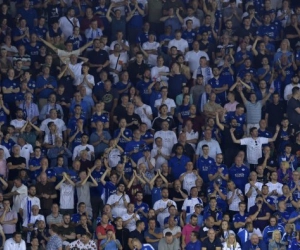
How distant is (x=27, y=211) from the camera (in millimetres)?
35562

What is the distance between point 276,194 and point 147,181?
3161mm

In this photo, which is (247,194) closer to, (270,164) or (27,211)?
(270,164)

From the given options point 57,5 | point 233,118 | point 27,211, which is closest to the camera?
point 27,211

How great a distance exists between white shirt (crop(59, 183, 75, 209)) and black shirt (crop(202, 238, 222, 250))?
3563 millimetres

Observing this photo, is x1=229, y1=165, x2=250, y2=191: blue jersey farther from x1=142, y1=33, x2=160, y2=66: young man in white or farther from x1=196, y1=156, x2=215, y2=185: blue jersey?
x1=142, y1=33, x2=160, y2=66: young man in white

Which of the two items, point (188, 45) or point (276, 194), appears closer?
point (276, 194)

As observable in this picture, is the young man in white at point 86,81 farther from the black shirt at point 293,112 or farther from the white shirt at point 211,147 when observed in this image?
the black shirt at point 293,112

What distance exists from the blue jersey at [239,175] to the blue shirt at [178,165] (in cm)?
114

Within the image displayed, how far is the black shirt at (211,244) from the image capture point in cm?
3469

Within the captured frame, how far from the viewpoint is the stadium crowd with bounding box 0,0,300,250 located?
35.4 metres

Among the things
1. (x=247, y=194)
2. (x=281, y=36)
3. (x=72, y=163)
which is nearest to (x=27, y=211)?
(x=72, y=163)

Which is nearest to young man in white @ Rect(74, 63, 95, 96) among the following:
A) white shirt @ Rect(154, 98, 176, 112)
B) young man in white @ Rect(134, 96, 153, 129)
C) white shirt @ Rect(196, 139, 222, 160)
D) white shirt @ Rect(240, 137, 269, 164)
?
young man in white @ Rect(134, 96, 153, 129)

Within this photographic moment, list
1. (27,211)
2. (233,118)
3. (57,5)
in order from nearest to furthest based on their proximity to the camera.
Result: (27,211) → (233,118) → (57,5)

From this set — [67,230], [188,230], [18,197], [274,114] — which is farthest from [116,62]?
[188,230]
